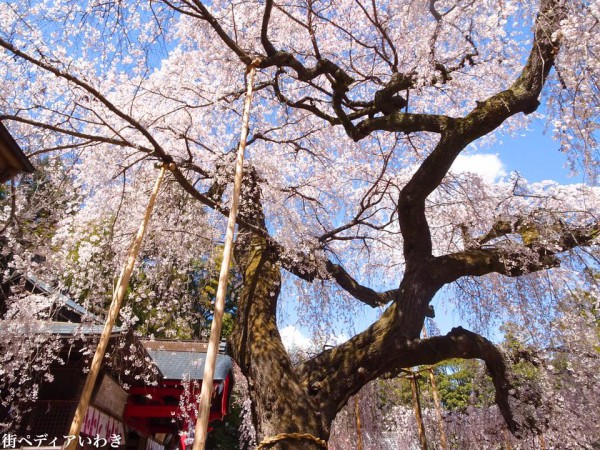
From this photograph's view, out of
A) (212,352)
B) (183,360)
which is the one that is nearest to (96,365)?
(212,352)

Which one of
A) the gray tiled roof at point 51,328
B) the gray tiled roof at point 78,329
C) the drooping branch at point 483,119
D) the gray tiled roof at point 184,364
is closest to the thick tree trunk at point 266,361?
the gray tiled roof at point 78,329

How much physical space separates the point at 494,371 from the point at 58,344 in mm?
4380

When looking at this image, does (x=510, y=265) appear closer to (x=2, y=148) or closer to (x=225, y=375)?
(x=225, y=375)

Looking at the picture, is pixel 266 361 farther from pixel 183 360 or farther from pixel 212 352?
pixel 183 360

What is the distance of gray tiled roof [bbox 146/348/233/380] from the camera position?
563 centimetres

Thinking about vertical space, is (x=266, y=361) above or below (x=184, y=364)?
below

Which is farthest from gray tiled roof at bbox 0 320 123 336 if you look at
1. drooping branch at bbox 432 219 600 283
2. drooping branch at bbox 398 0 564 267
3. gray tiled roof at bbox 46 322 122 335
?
drooping branch at bbox 432 219 600 283

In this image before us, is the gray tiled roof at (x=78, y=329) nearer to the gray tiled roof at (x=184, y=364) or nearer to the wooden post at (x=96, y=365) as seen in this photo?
the gray tiled roof at (x=184, y=364)

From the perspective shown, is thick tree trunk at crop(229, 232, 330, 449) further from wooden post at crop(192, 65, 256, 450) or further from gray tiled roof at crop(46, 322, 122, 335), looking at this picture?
wooden post at crop(192, 65, 256, 450)

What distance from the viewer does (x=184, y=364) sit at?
624 centimetres

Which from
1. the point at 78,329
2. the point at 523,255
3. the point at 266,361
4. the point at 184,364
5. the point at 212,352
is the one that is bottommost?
the point at 212,352

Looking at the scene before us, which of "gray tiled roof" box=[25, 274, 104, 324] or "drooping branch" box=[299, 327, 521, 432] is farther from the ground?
"gray tiled roof" box=[25, 274, 104, 324]

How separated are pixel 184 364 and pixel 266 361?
318 cm

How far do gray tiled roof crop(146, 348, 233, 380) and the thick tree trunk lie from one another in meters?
1.83
